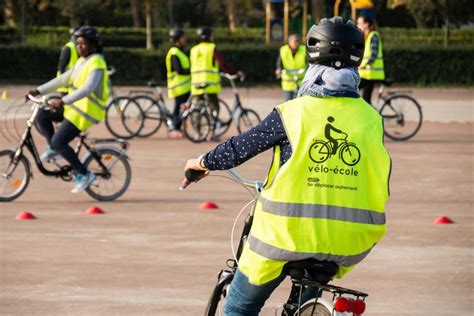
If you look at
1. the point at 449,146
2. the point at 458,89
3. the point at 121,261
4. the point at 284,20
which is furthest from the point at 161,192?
the point at 284,20

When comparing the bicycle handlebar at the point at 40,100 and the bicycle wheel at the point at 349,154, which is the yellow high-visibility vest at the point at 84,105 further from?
the bicycle wheel at the point at 349,154

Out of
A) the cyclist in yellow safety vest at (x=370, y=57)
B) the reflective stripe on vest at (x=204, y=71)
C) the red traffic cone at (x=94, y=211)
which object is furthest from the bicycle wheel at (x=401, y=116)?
the red traffic cone at (x=94, y=211)

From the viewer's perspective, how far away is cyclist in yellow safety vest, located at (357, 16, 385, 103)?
19453 mm

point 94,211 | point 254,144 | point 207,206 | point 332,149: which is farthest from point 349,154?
point 207,206

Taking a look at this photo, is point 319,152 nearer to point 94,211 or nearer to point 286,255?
point 286,255

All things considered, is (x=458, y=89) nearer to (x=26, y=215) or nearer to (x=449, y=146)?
(x=449, y=146)

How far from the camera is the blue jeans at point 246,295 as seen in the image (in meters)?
4.88

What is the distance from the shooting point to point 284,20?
49062 millimetres

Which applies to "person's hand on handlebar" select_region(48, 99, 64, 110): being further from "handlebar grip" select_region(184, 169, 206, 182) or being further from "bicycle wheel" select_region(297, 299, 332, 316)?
"bicycle wheel" select_region(297, 299, 332, 316)

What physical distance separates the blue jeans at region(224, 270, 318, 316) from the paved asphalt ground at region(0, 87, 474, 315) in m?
2.91

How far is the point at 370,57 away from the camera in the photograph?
1952 centimetres

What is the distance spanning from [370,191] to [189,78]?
51.6 feet

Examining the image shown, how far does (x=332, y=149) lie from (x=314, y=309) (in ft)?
1.91

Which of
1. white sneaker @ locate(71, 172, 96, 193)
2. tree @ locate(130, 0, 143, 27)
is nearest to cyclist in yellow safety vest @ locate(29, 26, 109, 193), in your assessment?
white sneaker @ locate(71, 172, 96, 193)
